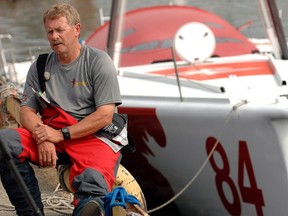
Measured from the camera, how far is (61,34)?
13.0 ft

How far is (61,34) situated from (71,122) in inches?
20.1

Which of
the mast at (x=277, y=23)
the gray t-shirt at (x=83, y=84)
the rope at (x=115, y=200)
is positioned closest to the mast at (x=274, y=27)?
the mast at (x=277, y=23)

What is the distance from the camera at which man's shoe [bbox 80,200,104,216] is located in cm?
360

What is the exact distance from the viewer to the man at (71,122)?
387cm

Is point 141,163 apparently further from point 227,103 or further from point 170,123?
point 227,103

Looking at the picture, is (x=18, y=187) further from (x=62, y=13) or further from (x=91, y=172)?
(x=62, y=13)

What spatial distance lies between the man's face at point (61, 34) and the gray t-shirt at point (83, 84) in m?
0.12

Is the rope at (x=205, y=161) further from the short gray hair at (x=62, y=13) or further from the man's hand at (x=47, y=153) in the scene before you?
the short gray hair at (x=62, y=13)

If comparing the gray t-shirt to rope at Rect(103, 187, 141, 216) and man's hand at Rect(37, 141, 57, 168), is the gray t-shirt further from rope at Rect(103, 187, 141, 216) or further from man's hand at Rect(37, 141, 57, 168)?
rope at Rect(103, 187, 141, 216)

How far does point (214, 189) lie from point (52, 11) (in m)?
2.39

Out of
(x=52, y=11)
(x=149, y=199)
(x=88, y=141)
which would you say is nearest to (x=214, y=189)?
(x=149, y=199)

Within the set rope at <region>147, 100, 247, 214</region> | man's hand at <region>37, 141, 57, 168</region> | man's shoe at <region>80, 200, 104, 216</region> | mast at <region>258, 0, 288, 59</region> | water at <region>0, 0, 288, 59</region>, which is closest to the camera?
man's shoe at <region>80, 200, 104, 216</region>

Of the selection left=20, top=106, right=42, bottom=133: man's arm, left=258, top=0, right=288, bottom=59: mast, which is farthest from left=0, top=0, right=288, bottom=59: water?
left=20, top=106, right=42, bottom=133: man's arm

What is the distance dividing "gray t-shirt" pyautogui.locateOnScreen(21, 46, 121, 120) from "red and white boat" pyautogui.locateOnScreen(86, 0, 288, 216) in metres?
1.43
